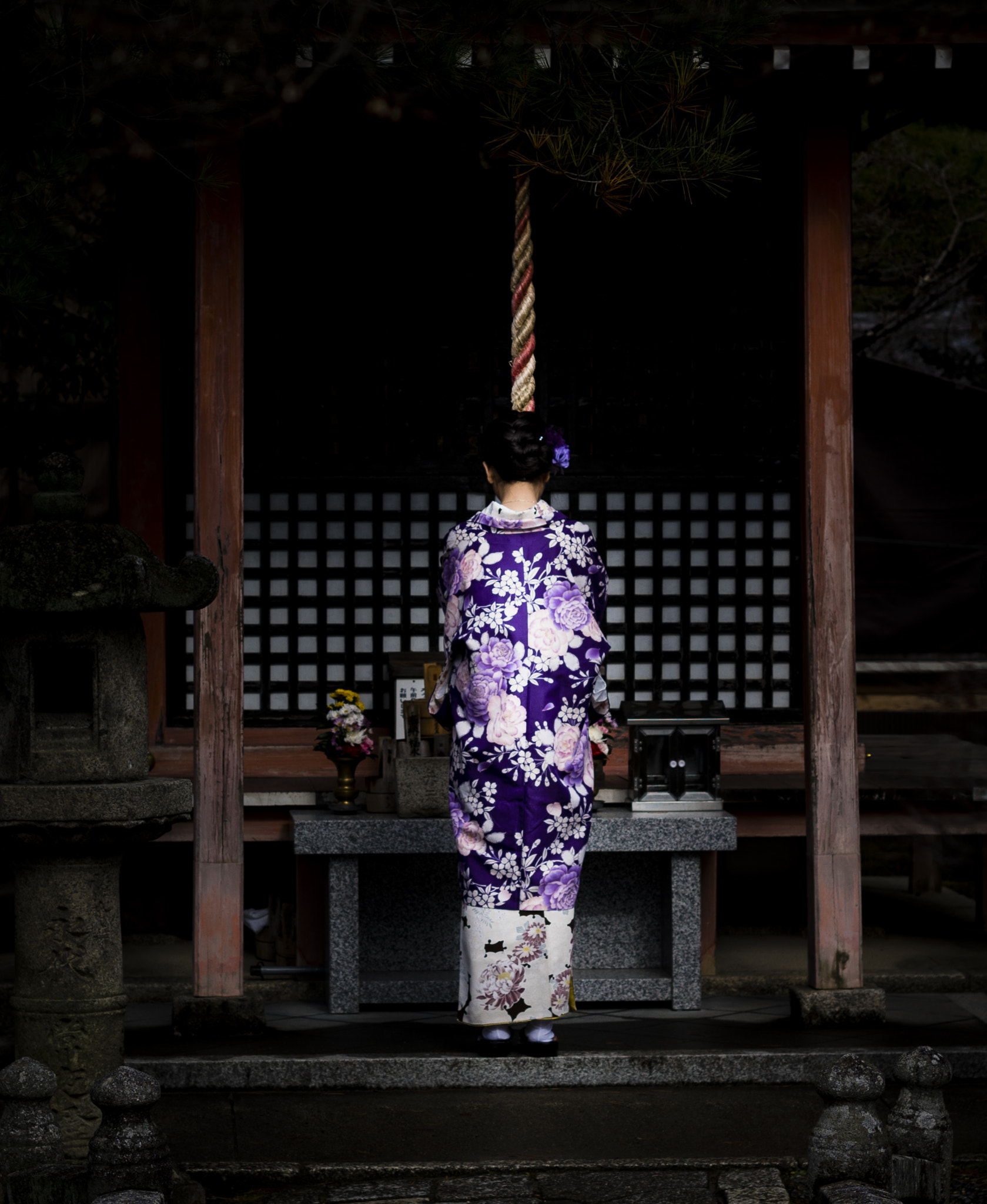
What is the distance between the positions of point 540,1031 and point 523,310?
2.81 m

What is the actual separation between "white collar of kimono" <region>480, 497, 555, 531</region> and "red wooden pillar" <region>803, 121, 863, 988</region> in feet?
4.07

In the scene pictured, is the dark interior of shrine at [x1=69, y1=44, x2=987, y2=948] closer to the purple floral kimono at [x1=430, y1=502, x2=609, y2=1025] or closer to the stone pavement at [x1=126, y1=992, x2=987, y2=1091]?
the stone pavement at [x1=126, y1=992, x2=987, y2=1091]

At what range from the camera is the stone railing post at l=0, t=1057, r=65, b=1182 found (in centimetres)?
443

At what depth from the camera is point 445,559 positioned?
6551 mm

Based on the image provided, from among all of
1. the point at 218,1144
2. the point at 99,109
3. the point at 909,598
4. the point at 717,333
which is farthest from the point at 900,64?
the point at 909,598

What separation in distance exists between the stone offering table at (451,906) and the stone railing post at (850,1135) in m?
2.83

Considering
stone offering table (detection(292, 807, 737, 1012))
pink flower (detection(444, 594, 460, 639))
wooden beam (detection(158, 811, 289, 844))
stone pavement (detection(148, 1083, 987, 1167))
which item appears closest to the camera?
stone pavement (detection(148, 1083, 987, 1167))

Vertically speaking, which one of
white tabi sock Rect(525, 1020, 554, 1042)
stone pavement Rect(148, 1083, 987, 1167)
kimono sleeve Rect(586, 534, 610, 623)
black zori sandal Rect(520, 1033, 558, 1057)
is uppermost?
kimono sleeve Rect(586, 534, 610, 623)

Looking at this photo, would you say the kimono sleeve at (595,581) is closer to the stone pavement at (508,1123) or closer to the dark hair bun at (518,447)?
the dark hair bun at (518,447)

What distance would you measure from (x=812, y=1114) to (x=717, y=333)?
4.35 metres

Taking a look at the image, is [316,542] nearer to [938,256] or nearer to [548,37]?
[548,37]

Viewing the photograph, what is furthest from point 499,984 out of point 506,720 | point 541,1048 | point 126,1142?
point 126,1142

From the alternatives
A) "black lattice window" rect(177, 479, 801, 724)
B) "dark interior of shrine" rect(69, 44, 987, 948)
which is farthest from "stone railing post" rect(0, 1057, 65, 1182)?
"black lattice window" rect(177, 479, 801, 724)

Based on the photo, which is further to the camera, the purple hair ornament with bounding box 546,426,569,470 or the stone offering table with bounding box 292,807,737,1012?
the stone offering table with bounding box 292,807,737,1012
